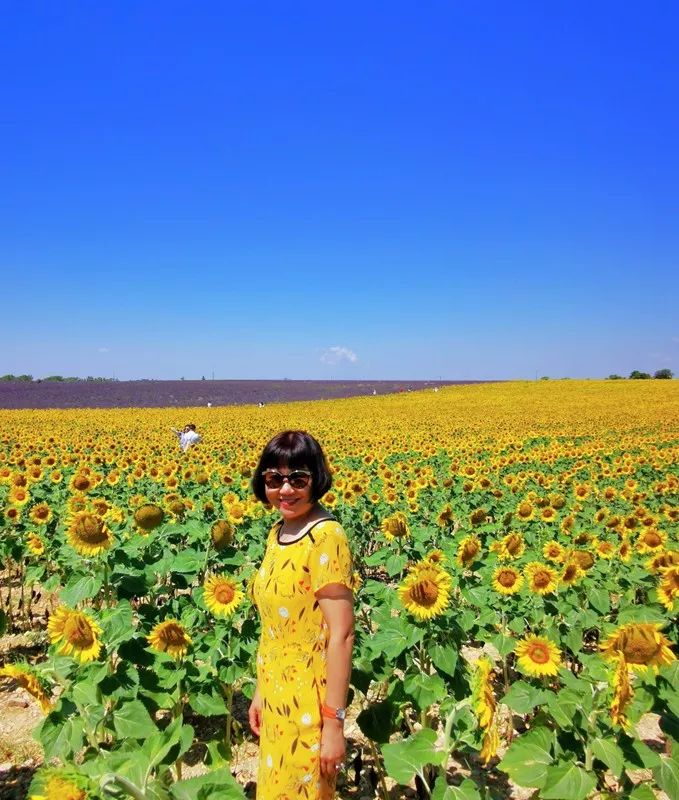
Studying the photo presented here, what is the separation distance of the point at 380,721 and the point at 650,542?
10.7 ft

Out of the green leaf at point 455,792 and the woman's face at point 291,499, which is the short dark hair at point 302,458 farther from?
the green leaf at point 455,792

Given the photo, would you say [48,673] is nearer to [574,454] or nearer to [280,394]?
[574,454]

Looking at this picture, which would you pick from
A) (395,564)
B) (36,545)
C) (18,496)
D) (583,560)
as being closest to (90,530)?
(395,564)

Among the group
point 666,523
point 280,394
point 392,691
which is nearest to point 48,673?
point 392,691

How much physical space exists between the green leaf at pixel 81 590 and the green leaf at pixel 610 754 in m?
2.25

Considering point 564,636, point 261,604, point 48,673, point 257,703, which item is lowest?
point 564,636

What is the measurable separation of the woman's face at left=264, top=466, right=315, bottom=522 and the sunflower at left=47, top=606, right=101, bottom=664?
102 cm

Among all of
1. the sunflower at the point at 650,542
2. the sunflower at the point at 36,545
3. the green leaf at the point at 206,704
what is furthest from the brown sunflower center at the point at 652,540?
the sunflower at the point at 36,545

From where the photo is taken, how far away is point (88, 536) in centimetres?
292

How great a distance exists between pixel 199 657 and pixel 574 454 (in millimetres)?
10877

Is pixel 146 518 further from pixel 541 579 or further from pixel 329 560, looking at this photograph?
pixel 541 579

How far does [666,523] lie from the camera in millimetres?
6203

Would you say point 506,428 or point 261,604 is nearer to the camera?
point 261,604

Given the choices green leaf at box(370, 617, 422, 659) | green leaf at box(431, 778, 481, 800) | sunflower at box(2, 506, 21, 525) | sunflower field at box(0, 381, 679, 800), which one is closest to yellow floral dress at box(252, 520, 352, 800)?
sunflower field at box(0, 381, 679, 800)
